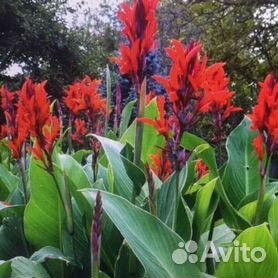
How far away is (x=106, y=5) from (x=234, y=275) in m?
11.1

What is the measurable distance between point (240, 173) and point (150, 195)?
466mm

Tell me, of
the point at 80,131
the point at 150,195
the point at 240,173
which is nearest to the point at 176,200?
the point at 150,195

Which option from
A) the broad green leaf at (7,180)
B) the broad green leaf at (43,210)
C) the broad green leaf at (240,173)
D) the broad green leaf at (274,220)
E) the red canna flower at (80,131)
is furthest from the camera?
the red canna flower at (80,131)

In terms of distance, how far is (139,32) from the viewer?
3.69 feet

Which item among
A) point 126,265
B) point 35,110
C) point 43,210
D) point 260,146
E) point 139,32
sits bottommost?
point 126,265

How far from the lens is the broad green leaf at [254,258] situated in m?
0.99

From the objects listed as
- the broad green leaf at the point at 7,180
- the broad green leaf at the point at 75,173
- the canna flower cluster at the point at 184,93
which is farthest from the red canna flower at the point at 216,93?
the broad green leaf at the point at 7,180

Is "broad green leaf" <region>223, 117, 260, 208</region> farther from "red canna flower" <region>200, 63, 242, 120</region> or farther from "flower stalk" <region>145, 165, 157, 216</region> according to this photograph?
"flower stalk" <region>145, 165, 157, 216</region>

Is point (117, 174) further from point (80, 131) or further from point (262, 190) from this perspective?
point (80, 131)

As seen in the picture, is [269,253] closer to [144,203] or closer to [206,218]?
[206,218]

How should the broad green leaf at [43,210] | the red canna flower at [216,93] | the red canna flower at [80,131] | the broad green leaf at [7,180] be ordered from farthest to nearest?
the red canna flower at [80,131] < the broad green leaf at [7,180] < the broad green leaf at [43,210] < the red canna flower at [216,93]

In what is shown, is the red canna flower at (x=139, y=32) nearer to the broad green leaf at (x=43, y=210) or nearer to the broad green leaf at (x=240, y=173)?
the broad green leaf at (x=43, y=210)

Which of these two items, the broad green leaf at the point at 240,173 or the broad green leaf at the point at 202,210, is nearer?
the broad green leaf at the point at 202,210

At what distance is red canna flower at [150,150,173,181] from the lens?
137 cm
